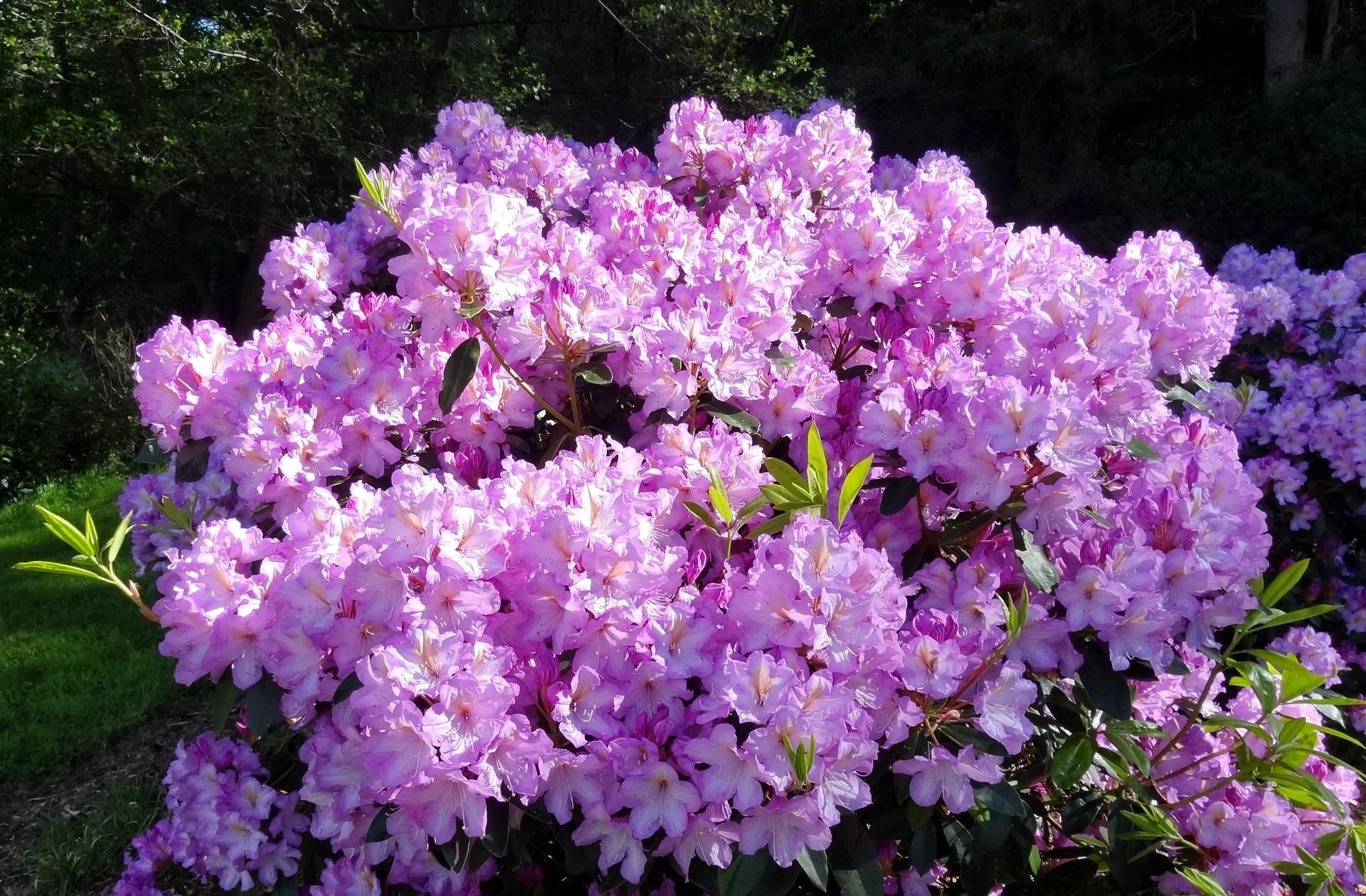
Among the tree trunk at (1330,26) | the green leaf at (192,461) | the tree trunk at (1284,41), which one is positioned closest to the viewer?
the green leaf at (192,461)

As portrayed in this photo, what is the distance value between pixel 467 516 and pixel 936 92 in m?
9.85

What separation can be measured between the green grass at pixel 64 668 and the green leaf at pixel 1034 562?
3.49m

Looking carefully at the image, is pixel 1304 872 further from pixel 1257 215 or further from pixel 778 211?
pixel 1257 215

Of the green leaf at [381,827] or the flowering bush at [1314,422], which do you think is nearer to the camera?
the green leaf at [381,827]

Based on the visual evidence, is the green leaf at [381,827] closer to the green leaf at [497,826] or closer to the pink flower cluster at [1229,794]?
the green leaf at [497,826]

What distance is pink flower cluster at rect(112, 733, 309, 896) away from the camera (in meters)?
1.55

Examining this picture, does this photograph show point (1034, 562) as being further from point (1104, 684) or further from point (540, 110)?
point (540, 110)

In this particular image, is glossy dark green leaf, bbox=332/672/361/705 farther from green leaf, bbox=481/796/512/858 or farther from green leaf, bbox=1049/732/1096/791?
green leaf, bbox=1049/732/1096/791

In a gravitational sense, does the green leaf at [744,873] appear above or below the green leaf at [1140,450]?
below

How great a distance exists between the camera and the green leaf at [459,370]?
1.36 meters

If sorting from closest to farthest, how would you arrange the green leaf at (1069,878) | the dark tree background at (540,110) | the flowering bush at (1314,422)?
the green leaf at (1069,878) < the flowering bush at (1314,422) < the dark tree background at (540,110)

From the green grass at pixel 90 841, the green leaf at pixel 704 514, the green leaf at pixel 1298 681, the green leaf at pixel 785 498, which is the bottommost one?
the green grass at pixel 90 841

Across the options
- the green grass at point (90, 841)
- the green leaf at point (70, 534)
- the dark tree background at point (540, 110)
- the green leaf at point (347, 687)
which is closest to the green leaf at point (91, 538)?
the green leaf at point (70, 534)

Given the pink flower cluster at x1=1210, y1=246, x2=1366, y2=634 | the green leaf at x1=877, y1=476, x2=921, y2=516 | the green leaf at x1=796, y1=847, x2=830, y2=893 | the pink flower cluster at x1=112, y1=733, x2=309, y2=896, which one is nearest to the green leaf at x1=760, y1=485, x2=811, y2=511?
the green leaf at x1=877, y1=476, x2=921, y2=516
